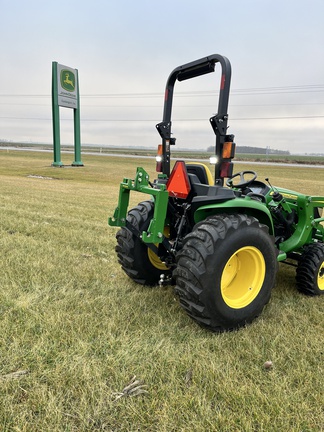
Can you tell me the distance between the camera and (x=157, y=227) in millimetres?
2738

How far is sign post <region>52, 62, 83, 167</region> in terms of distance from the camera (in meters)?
26.0

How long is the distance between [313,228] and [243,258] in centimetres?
156

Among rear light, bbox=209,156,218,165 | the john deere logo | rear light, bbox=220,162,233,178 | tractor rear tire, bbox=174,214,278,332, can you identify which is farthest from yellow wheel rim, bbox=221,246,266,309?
the john deere logo

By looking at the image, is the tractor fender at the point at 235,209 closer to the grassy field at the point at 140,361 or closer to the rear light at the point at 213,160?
the rear light at the point at 213,160

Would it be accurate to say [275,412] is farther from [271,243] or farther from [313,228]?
[313,228]

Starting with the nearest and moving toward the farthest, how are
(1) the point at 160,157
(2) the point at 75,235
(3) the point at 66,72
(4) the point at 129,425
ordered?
(4) the point at 129,425 → (1) the point at 160,157 → (2) the point at 75,235 → (3) the point at 66,72

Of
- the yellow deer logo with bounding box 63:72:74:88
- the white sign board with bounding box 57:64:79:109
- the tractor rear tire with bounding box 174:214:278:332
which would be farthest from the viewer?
the yellow deer logo with bounding box 63:72:74:88

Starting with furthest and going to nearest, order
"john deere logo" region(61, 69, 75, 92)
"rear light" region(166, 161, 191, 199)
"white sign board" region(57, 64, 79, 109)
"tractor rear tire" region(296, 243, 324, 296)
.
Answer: "john deere logo" region(61, 69, 75, 92) → "white sign board" region(57, 64, 79, 109) → "tractor rear tire" region(296, 243, 324, 296) → "rear light" region(166, 161, 191, 199)

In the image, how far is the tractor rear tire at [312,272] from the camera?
3545 mm

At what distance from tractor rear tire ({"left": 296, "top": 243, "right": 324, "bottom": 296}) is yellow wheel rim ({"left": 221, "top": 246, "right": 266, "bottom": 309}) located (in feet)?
3.19

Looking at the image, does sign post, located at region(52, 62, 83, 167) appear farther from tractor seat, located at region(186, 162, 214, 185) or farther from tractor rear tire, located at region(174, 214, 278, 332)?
tractor rear tire, located at region(174, 214, 278, 332)

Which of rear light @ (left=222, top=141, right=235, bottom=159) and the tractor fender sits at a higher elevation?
rear light @ (left=222, top=141, right=235, bottom=159)

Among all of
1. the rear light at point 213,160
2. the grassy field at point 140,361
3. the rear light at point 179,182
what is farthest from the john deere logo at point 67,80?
the rear light at point 213,160

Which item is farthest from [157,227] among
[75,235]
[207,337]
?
[75,235]
